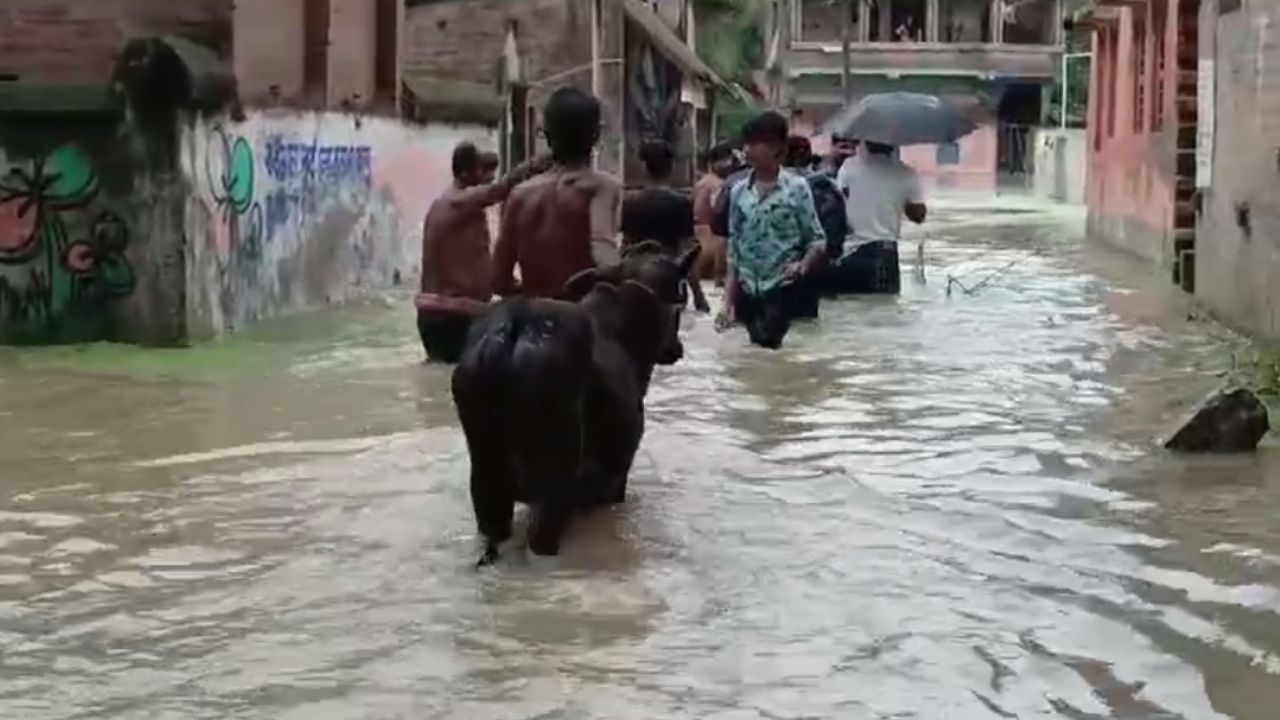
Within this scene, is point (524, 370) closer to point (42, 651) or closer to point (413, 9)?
point (42, 651)

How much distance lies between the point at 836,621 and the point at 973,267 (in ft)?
63.3

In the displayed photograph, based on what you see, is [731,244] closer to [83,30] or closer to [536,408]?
[83,30]

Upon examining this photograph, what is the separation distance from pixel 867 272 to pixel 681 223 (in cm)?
748

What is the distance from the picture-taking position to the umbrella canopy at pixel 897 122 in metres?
18.8

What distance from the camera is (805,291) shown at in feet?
51.2

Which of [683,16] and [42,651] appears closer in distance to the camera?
[42,651]

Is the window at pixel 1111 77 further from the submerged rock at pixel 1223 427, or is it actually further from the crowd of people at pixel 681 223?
the submerged rock at pixel 1223 427

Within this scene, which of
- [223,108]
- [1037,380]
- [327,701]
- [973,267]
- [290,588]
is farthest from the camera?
[973,267]

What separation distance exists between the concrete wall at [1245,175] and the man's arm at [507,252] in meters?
7.90

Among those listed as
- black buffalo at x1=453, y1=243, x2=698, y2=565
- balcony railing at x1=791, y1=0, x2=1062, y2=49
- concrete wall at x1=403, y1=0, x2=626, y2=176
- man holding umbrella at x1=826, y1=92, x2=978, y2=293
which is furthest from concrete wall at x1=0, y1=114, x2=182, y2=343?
balcony railing at x1=791, y1=0, x2=1062, y2=49

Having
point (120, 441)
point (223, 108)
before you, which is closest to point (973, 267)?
point (223, 108)

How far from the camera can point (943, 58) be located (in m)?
61.7

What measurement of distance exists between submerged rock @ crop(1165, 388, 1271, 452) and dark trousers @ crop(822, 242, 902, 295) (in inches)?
366

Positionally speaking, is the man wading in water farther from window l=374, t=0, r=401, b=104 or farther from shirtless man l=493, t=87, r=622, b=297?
window l=374, t=0, r=401, b=104
